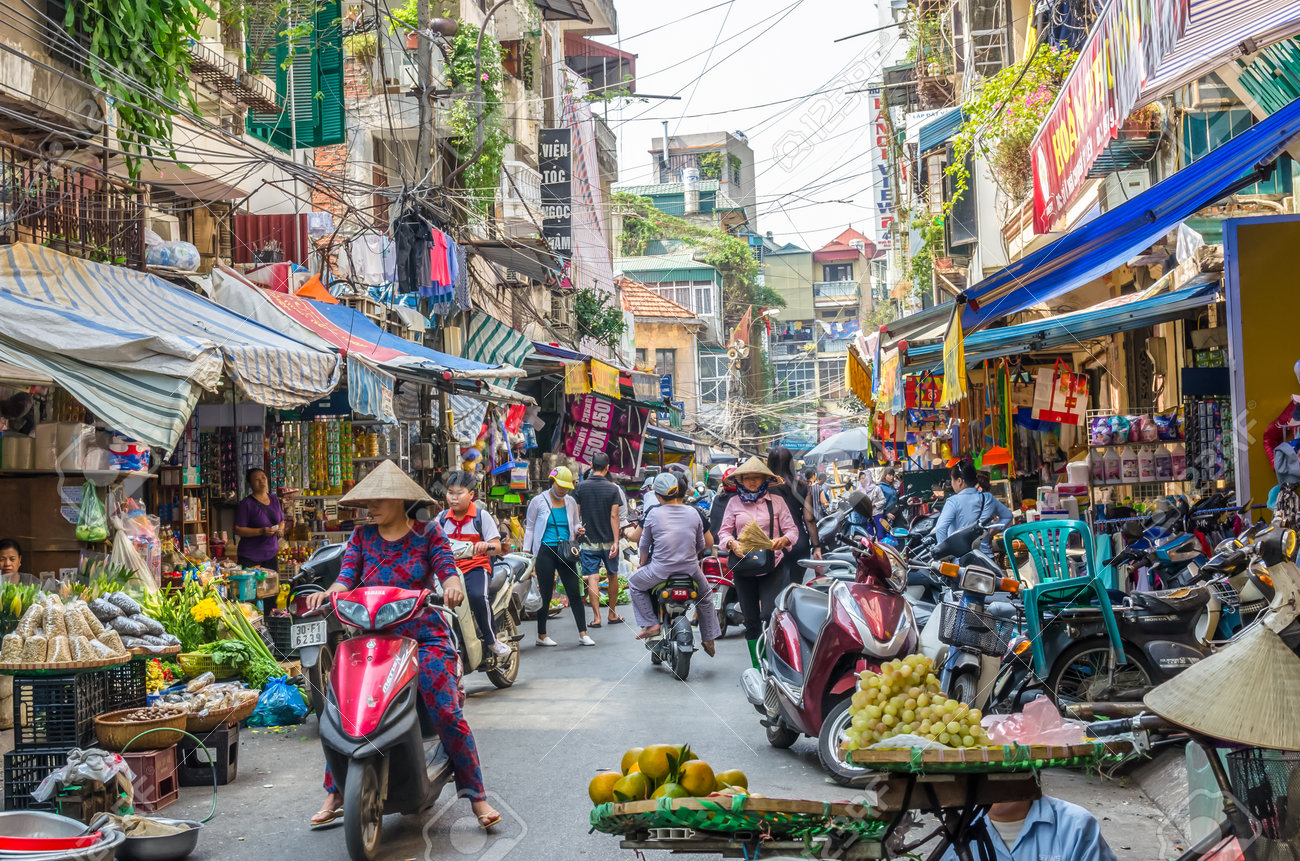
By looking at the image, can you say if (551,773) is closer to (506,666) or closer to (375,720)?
(375,720)

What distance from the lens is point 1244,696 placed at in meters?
2.54

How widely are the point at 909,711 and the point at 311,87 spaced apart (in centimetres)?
1523

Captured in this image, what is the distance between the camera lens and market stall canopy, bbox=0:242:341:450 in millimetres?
8320

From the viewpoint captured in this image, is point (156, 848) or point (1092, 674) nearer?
point (156, 848)

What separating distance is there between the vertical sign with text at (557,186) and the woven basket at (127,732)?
58.0 feet

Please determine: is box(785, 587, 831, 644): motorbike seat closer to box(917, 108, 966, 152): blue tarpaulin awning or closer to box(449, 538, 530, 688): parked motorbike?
box(449, 538, 530, 688): parked motorbike

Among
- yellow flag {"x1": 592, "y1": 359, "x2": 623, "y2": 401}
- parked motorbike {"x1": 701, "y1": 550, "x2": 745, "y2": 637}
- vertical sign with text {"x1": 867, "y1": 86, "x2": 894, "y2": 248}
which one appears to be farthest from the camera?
vertical sign with text {"x1": 867, "y1": 86, "x2": 894, "y2": 248}

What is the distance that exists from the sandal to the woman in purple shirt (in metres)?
7.03

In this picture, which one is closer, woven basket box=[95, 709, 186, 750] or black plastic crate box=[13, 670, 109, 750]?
black plastic crate box=[13, 670, 109, 750]

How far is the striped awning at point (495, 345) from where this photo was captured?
65.2ft

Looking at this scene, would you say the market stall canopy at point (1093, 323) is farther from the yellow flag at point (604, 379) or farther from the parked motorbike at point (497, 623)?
the yellow flag at point (604, 379)

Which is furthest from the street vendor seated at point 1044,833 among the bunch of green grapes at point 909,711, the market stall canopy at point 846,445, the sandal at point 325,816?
the market stall canopy at point 846,445

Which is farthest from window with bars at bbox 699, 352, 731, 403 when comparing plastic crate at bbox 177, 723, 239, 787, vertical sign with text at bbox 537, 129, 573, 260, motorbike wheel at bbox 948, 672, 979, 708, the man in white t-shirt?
motorbike wheel at bbox 948, 672, 979, 708

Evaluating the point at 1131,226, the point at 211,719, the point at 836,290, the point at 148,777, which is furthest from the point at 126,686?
the point at 836,290
